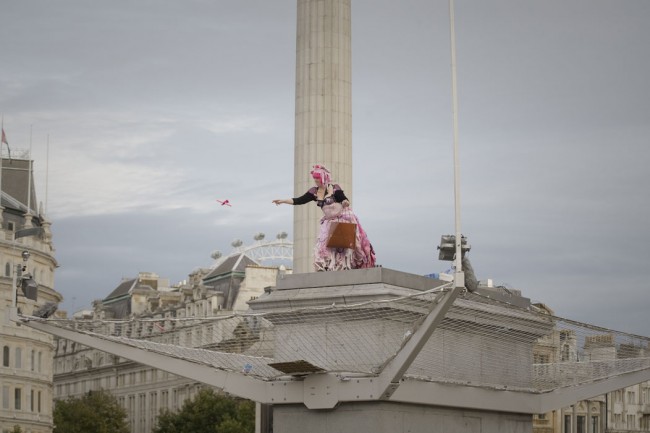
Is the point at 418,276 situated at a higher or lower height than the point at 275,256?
lower

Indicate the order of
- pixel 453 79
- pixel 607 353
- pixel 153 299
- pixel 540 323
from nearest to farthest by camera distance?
pixel 453 79 → pixel 540 323 → pixel 607 353 → pixel 153 299

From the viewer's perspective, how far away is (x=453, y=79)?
31469mm

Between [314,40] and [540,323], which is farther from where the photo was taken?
[314,40]

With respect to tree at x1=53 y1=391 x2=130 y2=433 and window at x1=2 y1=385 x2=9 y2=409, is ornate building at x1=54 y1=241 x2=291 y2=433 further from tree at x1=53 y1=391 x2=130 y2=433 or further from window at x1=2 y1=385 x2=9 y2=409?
window at x1=2 y1=385 x2=9 y2=409

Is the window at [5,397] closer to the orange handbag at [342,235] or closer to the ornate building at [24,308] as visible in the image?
the ornate building at [24,308]

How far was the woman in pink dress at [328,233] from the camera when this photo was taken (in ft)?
112

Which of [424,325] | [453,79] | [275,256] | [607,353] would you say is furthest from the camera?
[275,256]

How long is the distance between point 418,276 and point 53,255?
62025mm

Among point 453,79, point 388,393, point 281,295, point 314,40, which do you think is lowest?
point 388,393

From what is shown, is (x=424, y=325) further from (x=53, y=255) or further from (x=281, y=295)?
(x=53, y=255)

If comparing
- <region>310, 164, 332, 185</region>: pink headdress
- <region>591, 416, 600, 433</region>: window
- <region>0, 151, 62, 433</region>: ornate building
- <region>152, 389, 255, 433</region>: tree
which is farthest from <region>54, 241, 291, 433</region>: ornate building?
<region>310, 164, 332, 185</region>: pink headdress

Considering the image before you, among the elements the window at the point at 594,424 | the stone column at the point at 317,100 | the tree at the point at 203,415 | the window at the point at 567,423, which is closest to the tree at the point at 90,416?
the tree at the point at 203,415

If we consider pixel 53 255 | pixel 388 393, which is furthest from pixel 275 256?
pixel 388 393

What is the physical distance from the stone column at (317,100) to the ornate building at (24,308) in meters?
36.8
